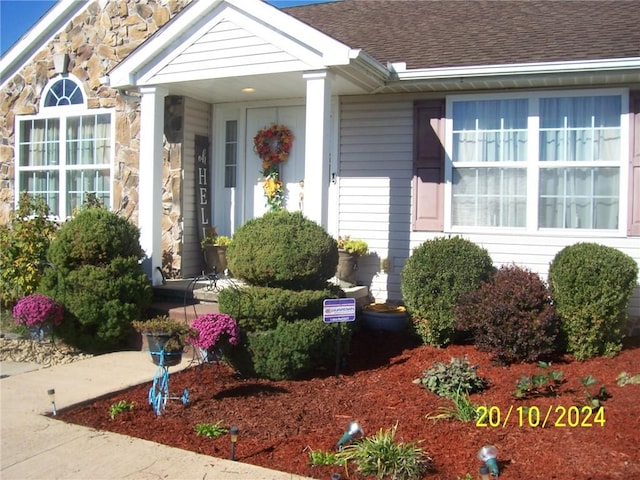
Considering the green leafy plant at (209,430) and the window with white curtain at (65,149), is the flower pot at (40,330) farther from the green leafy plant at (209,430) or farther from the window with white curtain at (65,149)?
the window with white curtain at (65,149)

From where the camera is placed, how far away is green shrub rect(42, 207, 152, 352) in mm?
7496

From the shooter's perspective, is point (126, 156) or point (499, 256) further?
point (126, 156)

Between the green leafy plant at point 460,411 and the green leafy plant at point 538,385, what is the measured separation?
0.46 m

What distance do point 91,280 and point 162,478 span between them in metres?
3.78

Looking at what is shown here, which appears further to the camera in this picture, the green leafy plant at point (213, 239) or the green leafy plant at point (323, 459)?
the green leafy plant at point (213, 239)

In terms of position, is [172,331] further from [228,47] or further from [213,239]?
[213,239]

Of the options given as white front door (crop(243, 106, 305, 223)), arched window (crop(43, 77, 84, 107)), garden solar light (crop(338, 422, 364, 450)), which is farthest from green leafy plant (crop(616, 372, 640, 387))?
arched window (crop(43, 77, 84, 107))

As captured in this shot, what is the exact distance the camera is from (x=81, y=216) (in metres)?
7.91

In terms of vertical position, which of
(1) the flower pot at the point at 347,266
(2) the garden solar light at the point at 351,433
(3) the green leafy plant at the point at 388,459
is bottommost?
(3) the green leafy plant at the point at 388,459

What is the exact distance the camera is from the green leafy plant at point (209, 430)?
193 inches

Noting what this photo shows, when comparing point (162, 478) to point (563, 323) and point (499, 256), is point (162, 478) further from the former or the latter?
point (499, 256)

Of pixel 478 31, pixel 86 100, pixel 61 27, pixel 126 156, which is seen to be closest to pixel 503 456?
pixel 478 31

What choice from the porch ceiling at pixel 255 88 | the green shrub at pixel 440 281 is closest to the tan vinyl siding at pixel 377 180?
the porch ceiling at pixel 255 88

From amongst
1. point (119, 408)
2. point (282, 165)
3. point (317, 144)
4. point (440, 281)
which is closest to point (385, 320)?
point (440, 281)
